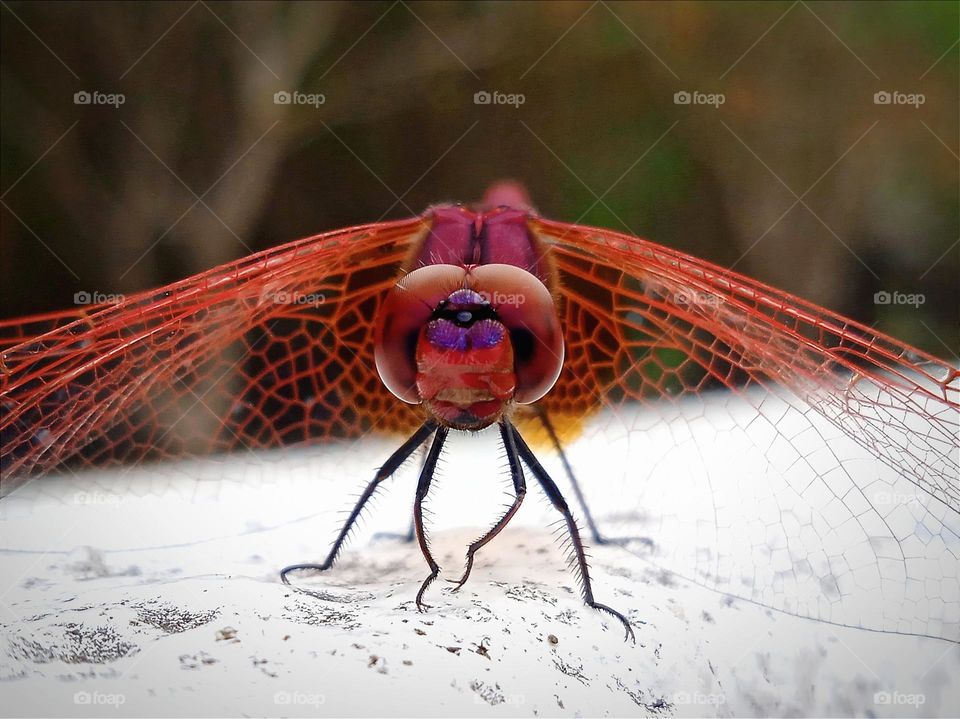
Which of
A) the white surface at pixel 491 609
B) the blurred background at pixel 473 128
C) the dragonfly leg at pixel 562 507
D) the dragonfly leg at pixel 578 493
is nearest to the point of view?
the white surface at pixel 491 609

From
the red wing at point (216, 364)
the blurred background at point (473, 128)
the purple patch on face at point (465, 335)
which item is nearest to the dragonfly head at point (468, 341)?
the purple patch on face at point (465, 335)

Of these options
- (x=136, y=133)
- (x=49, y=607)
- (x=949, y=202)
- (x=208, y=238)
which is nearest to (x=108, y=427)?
(x=49, y=607)

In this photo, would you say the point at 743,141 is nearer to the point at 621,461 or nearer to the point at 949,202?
the point at 949,202

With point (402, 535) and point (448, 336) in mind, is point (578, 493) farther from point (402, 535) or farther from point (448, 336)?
point (448, 336)

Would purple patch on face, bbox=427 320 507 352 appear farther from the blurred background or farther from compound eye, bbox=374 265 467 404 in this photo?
the blurred background

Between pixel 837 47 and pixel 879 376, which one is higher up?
pixel 837 47

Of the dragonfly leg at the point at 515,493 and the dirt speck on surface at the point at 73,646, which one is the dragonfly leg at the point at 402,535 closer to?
the dragonfly leg at the point at 515,493

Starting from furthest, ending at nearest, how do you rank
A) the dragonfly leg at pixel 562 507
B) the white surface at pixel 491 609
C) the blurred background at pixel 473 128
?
the blurred background at pixel 473 128, the dragonfly leg at pixel 562 507, the white surface at pixel 491 609
